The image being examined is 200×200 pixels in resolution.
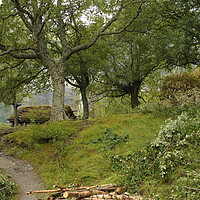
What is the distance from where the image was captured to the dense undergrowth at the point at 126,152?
11.8ft

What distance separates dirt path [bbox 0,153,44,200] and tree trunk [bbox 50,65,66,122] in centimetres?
278

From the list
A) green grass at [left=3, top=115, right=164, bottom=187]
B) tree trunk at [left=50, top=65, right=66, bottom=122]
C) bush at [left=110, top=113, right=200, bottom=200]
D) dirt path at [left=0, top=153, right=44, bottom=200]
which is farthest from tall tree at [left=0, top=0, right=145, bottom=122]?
bush at [left=110, top=113, right=200, bottom=200]

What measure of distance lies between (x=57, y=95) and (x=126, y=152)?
18.5 ft

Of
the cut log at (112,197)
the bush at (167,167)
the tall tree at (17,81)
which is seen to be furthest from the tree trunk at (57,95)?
the cut log at (112,197)

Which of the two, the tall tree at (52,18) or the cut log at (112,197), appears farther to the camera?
the tall tree at (52,18)

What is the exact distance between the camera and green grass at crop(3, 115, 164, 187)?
5062 millimetres

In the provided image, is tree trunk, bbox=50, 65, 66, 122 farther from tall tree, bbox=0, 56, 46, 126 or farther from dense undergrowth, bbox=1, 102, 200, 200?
tall tree, bbox=0, 56, 46, 126

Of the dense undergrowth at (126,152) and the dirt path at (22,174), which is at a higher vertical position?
the dense undergrowth at (126,152)

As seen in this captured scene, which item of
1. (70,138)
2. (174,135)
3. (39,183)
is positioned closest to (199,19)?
(174,135)

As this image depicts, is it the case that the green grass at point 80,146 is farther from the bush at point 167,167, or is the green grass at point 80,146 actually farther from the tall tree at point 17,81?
the tall tree at point 17,81

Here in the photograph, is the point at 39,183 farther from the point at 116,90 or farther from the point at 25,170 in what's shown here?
the point at 116,90

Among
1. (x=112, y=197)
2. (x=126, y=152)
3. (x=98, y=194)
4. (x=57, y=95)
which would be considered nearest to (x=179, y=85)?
(x=126, y=152)

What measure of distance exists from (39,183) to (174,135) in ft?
11.7

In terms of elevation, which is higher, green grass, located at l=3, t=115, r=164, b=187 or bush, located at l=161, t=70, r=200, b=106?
bush, located at l=161, t=70, r=200, b=106
